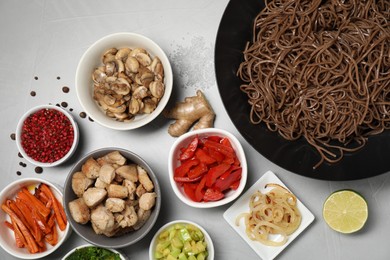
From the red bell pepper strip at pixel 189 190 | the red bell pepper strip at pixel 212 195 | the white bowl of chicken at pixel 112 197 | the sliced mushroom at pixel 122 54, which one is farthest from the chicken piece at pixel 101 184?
the sliced mushroom at pixel 122 54

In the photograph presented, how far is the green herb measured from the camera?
3.00 metres

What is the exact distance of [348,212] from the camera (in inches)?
116

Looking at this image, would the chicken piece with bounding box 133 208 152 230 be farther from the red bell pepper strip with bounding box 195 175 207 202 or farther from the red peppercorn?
the red peppercorn

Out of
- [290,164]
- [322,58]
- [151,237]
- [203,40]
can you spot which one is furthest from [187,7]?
[151,237]

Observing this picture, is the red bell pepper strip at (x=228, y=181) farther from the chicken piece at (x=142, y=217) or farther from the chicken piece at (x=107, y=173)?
the chicken piece at (x=107, y=173)

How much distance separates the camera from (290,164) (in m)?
2.67

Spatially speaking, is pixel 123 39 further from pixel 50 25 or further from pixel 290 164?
pixel 290 164

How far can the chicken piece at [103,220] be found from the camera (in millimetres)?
2787

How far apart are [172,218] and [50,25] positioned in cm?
134

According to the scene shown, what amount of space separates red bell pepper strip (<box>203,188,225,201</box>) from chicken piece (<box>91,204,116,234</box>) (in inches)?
19.6

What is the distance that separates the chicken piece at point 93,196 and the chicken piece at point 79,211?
0.10 ft

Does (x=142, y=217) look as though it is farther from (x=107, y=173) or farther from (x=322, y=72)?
(x=322, y=72)

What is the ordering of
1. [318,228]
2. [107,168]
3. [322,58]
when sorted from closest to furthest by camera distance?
1. [322,58]
2. [107,168]
3. [318,228]

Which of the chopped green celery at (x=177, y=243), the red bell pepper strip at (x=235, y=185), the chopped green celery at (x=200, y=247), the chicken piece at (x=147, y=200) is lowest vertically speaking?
the chopped green celery at (x=200, y=247)
